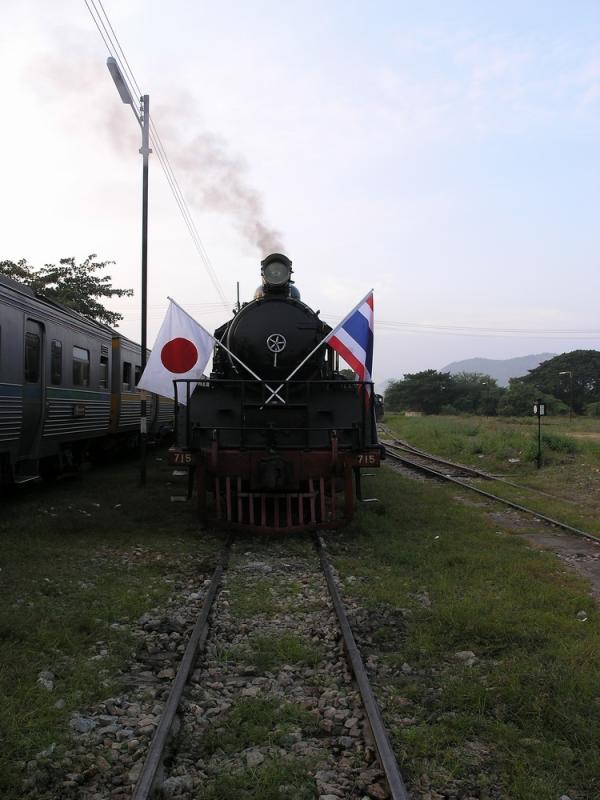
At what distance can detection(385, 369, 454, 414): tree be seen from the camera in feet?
242

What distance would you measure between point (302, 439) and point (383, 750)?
5.50 m

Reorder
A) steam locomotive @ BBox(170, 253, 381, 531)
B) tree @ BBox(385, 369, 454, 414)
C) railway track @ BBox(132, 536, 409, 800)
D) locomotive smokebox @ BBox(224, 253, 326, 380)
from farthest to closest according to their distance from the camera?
1. tree @ BBox(385, 369, 454, 414)
2. locomotive smokebox @ BBox(224, 253, 326, 380)
3. steam locomotive @ BBox(170, 253, 381, 531)
4. railway track @ BBox(132, 536, 409, 800)

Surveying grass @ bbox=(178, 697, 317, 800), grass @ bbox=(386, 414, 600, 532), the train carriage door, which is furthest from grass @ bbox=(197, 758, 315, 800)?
the train carriage door

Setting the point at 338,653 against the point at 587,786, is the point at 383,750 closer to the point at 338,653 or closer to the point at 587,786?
the point at 587,786

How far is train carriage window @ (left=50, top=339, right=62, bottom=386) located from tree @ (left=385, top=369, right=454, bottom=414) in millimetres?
64839

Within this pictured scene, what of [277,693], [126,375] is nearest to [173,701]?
[277,693]

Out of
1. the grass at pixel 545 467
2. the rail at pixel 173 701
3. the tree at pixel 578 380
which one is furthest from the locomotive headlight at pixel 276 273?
the tree at pixel 578 380

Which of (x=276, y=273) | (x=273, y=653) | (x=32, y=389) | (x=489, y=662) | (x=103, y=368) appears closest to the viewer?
(x=489, y=662)

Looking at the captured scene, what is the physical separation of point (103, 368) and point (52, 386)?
356 cm

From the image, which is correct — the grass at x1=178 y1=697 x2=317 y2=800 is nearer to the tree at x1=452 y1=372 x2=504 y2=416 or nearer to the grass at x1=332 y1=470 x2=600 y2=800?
the grass at x1=332 y1=470 x2=600 y2=800

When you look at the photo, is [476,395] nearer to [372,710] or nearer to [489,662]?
[489,662]

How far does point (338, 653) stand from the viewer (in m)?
4.36

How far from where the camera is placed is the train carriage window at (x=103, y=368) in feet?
44.4

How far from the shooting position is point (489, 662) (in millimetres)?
4168
